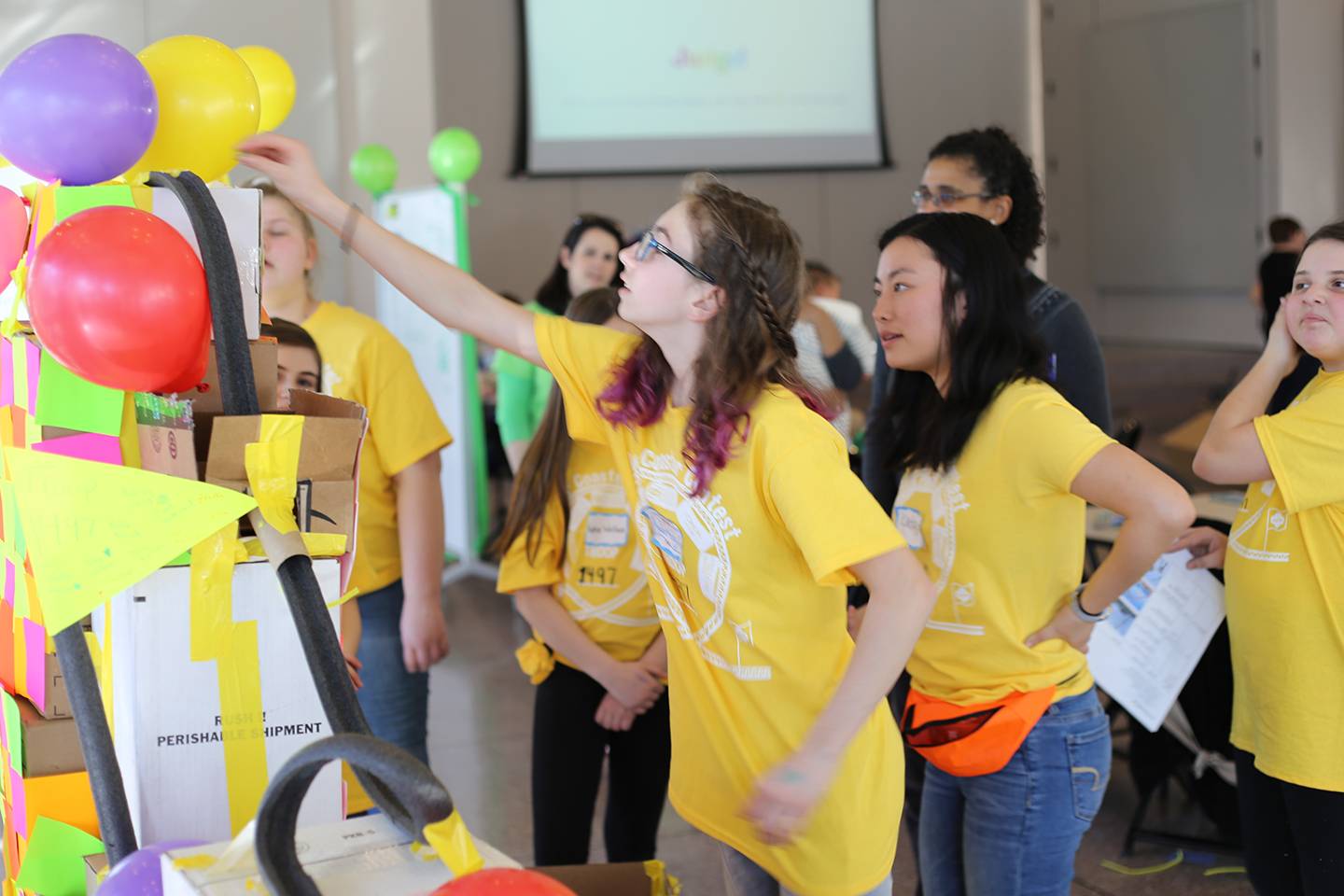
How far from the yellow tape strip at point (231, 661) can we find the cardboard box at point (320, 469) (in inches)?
2.1

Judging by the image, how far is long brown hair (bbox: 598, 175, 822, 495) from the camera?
1488 millimetres

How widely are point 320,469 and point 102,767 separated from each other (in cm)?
Answer: 30

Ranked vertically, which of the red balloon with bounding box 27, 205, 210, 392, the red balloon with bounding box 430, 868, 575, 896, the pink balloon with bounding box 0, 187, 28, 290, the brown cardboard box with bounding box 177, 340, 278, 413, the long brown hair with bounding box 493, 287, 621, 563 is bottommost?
the red balloon with bounding box 430, 868, 575, 896

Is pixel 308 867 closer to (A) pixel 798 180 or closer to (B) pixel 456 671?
(B) pixel 456 671

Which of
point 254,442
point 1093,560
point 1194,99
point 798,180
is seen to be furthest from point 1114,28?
point 254,442

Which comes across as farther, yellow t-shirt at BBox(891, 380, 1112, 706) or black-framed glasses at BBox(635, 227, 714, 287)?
yellow t-shirt at BBox(891, 380, 1112, 706)

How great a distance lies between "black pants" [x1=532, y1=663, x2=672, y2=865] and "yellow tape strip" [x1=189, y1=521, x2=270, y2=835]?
1147 mm

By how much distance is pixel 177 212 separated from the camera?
119 centimetres

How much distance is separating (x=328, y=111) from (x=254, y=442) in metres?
6.36

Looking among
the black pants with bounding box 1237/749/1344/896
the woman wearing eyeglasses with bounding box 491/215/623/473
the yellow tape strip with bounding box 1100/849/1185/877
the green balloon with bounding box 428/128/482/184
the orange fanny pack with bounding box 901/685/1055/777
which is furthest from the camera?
the green balloon with bounding box 428/128/482/184

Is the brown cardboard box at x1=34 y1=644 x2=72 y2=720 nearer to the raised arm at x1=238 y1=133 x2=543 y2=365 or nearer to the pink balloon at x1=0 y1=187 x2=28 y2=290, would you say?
the pink balloon at x1=0 y1=187 x2=28 y2=290

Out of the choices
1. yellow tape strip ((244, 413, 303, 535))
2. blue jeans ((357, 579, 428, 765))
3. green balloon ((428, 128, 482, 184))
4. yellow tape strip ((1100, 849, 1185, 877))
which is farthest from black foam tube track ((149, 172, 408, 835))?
green balloon ((428, 128, 482, 184))

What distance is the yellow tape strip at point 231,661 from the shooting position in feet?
3.74

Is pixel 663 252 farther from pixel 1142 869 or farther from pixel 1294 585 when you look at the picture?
pixel 1142 869
